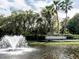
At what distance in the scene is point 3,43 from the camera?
39125 mm

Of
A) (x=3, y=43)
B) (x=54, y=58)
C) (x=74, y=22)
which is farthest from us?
(x=74, y=22)

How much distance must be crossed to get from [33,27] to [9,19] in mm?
6419

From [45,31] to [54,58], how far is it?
4382 centimetres

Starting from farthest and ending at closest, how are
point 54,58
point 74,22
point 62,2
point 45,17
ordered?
point 74,22, point 62,2, point 45,17, point 54,58

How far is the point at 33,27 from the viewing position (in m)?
65.6

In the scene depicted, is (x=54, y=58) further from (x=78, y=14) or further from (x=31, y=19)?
(x=78, y=14)

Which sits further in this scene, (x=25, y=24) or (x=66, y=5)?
(x=66, y=5)

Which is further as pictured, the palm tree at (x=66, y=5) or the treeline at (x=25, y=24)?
the palm tree at (x=66, y=5)

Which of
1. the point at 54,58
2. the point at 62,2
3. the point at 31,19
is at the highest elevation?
the point at 62,2

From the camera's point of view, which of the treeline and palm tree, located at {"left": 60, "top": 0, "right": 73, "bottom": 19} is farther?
palm tree, located at {"left": 60, "top": 0, "right": 73, "bottom": 19}

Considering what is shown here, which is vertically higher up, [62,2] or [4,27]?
[62,2]

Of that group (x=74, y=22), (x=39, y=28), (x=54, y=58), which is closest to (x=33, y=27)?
(x=39, y=28)

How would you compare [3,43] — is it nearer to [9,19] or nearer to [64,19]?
[9,19]

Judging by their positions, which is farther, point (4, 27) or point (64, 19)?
point (64, 19)
